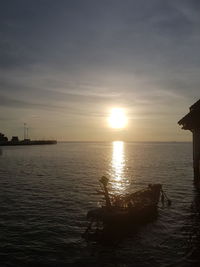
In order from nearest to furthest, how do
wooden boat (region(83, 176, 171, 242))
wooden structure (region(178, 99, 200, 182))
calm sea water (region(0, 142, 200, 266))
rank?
calm sea water (region(0, 142, 200, 266)) → wooden boat (region(83, 176, 171, 242)) → wooden structure (region(178, 99, 200, 182))

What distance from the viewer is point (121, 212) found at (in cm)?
2361

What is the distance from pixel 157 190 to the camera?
30609 millimetres

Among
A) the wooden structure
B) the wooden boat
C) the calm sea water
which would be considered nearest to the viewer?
the calm sea water

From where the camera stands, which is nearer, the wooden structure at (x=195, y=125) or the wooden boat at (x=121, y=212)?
the wooden boat at (x=121, y=212)

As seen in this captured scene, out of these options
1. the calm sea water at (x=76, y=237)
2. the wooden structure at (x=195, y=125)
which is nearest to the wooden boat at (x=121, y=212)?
the calm sea water at (x=76, y=237)

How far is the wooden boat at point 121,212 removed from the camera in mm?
22516

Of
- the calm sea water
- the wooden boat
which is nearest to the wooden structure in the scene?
the wooden boat

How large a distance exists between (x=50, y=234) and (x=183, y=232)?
10.5 meters

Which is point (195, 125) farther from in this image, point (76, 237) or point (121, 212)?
point (76, 237)

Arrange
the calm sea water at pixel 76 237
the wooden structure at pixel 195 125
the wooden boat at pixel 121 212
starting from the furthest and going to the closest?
1. the wooden structure at pixel 195 125
2. the wooden boat at pixel 121 212
3. the calm sea water at pixel 76 237

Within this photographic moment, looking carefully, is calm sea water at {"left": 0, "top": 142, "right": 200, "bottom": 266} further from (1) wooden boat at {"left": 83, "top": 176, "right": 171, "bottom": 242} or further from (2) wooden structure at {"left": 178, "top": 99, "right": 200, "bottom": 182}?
(2) wooden structure at {"left": 178, "top": 99, "right": 200, "bottom": 182}

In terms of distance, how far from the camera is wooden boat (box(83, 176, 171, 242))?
22.5 m

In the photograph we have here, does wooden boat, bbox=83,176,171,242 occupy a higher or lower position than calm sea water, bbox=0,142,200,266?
higher

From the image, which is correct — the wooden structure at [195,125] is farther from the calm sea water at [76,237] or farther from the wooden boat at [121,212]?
the calm sea water at [76,237]
